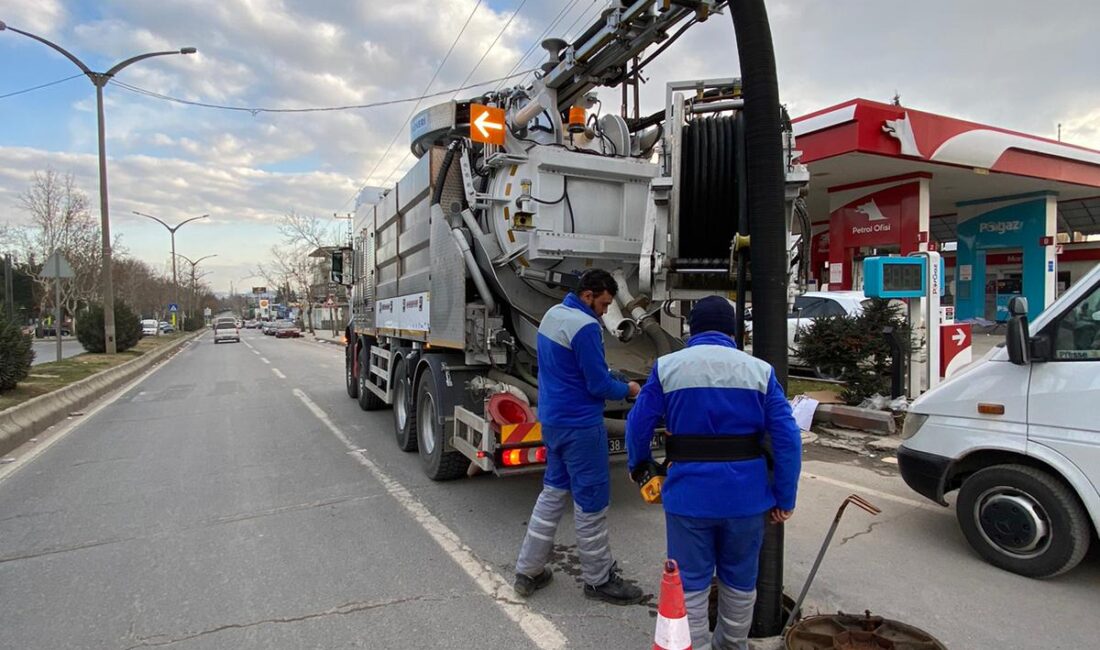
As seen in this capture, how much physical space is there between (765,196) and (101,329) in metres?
26.3

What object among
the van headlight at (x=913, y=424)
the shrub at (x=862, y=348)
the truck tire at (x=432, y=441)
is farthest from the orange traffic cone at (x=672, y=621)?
the shrub at (x=862, y=348)

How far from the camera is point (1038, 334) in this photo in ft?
12.3

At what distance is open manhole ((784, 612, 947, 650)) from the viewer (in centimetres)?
281

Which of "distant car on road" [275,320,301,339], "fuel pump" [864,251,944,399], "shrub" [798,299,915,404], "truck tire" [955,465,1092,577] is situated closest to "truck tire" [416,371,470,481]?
"truck tire" [955,465,1092,577]

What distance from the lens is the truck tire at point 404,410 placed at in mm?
7066

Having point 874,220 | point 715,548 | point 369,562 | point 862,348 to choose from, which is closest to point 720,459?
point 715,548

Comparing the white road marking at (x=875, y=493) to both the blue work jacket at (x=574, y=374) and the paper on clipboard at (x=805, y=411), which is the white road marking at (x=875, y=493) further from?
the blue work jacket at (x=574, y=374)

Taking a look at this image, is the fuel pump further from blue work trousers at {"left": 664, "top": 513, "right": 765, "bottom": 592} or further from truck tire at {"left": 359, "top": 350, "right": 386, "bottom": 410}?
truck tire at {"left": 359, "top": 350, "right": 386, "bottom": 410}

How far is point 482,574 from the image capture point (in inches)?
158

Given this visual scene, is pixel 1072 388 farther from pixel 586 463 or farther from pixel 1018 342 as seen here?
pixel 586 463

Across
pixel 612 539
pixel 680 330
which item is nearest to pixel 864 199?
pixel 680 330

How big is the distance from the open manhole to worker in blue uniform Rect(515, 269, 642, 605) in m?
0.94

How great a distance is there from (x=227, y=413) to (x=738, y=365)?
1031cm

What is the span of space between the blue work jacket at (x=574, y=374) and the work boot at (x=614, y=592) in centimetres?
89
